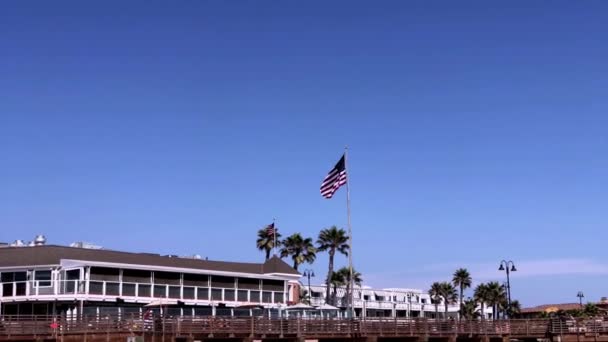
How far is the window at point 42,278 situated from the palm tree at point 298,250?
45334 mm

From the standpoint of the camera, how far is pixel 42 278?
209 ft

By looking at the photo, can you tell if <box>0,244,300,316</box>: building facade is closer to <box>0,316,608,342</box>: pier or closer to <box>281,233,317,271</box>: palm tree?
<box>0,316,608,342</box>: pier

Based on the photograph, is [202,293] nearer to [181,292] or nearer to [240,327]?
[181,292]

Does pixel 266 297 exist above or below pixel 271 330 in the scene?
above

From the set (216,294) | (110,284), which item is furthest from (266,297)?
(110,284)

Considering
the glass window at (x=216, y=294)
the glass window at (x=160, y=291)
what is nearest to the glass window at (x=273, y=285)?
the glass window at (x=216, y=294)

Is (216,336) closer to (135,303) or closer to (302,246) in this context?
(135,303)

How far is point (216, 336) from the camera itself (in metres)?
46.0

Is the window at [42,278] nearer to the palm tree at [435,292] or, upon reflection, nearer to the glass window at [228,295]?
the glass window at [228,295]

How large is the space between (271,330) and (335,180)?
1236cm

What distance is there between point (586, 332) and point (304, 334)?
21733 millimetres

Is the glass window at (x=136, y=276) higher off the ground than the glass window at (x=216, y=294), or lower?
higher

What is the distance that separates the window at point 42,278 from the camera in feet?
208

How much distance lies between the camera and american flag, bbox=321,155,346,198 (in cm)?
5666
